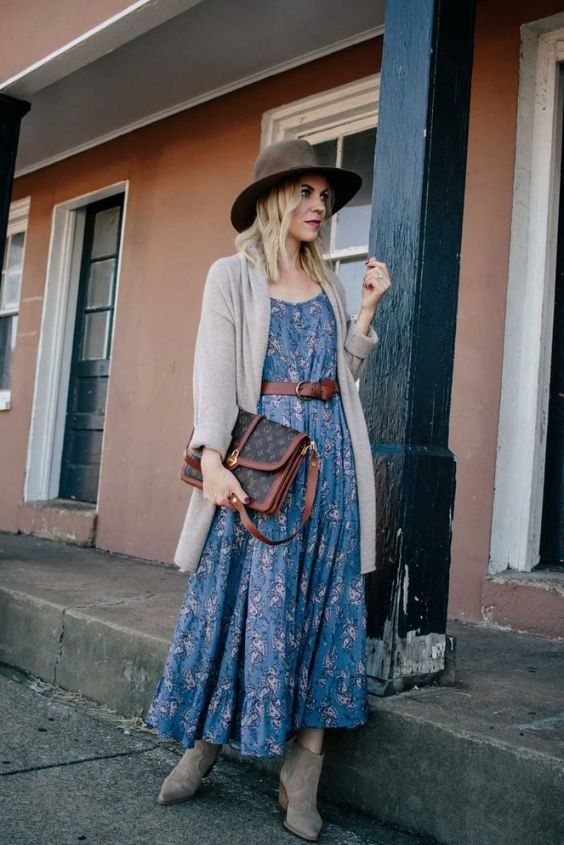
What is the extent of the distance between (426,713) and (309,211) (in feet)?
4.98

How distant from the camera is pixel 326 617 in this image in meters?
2.54

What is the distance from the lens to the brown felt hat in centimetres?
265

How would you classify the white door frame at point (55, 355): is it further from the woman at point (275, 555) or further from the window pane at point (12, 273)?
the woman at point (275, 555)

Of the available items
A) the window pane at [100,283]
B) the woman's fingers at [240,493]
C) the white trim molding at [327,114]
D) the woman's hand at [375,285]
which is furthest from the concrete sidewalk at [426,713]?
the window pane at [100,283]

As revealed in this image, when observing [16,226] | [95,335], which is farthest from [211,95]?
[16,226]

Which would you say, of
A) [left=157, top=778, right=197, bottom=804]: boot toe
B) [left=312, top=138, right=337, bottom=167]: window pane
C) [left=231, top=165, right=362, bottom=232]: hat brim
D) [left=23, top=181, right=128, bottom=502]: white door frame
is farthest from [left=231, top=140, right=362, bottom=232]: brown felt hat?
[left=23, top=181, right=128, bottom=502]: white door frame

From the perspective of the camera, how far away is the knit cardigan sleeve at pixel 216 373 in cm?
248

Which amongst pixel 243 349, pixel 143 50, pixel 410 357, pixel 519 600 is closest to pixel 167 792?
pixel 243 349

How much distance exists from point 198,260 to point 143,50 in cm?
133

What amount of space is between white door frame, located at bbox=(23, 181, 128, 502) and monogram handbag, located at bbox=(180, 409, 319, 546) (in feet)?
16.6

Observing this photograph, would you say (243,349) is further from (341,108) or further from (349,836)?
(341,108)

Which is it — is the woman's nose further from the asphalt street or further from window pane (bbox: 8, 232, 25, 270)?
window pane (bbox: 8, 232, 25, 270)

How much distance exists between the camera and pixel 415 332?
282 cm

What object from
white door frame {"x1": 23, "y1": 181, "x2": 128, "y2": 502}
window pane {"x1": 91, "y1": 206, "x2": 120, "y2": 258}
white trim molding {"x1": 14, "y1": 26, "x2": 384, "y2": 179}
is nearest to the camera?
white trim molding {"x1": 14, "y1": 26, "x2": 384, "y2": 179}
